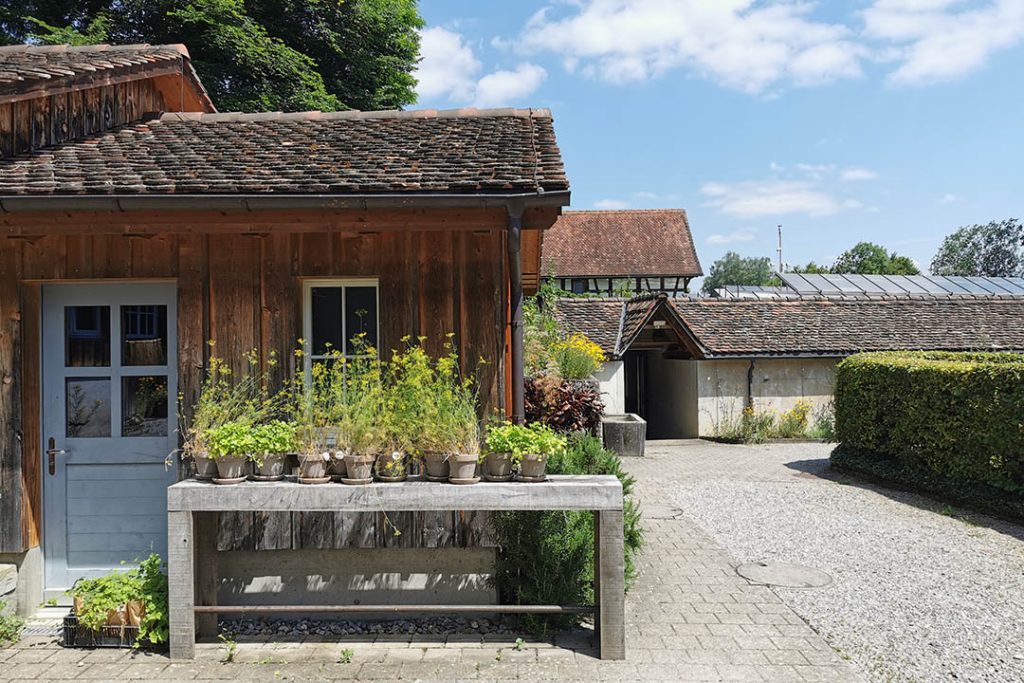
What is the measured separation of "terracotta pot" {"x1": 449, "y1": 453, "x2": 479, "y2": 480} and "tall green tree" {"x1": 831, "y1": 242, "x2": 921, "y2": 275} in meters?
63.1

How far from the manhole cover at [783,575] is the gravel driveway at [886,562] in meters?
0.14

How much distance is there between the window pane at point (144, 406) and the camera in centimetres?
515

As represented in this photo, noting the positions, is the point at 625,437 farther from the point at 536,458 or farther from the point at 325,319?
the point at 536,458

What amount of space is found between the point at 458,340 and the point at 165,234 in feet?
7.88

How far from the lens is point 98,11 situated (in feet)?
52.0

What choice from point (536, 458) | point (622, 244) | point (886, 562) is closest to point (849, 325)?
point (622, 244)

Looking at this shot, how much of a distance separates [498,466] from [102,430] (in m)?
3.22

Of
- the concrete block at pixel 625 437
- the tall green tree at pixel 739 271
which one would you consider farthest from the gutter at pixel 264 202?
the tall green tree at pixel 739 271

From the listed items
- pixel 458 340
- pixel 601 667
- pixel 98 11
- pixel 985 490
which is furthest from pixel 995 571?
pixel 98 11

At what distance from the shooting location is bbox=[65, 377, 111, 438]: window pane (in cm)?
514

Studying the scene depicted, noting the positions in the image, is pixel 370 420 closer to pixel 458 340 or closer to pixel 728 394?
pixel 458 340

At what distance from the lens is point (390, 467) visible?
170 inches

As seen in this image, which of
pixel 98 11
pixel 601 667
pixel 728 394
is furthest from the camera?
pixel 728 394

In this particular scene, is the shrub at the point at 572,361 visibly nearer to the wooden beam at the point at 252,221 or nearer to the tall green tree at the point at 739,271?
the wooden beam at the point at 252,221
